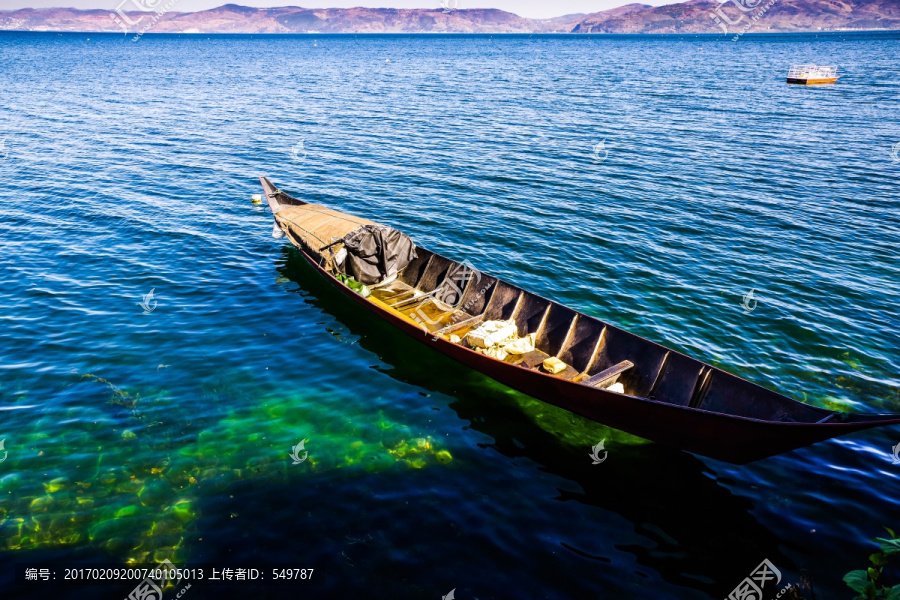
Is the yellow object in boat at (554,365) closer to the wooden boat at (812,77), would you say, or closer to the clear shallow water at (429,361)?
the clear shallow water at (429,361)

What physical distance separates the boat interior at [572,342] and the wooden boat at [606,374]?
0.03 metres

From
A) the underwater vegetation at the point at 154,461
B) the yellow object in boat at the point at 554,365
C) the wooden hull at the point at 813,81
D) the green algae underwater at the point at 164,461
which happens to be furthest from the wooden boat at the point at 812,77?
the underwater vegetation at the point at 154,461

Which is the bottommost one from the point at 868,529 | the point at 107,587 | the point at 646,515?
the point at 107,587

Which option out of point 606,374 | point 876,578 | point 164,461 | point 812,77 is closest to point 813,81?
point 812,77

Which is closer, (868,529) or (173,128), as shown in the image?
(868,529)

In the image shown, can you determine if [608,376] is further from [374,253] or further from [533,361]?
[374,253]

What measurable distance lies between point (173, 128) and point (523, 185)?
32.7 metres

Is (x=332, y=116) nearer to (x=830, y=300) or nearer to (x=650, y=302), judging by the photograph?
(x=650, y=302)

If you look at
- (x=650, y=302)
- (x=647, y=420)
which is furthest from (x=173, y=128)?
(x=647, y=420)

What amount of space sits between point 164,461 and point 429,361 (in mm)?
7679

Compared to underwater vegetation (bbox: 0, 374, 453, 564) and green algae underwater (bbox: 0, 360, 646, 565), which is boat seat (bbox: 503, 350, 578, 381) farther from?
underwater vegetation (bbox: 0, 374, 453, 564)

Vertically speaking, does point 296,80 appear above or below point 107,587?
above

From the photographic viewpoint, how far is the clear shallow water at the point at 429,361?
10039 millimetres

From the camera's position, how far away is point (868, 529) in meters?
10.2
